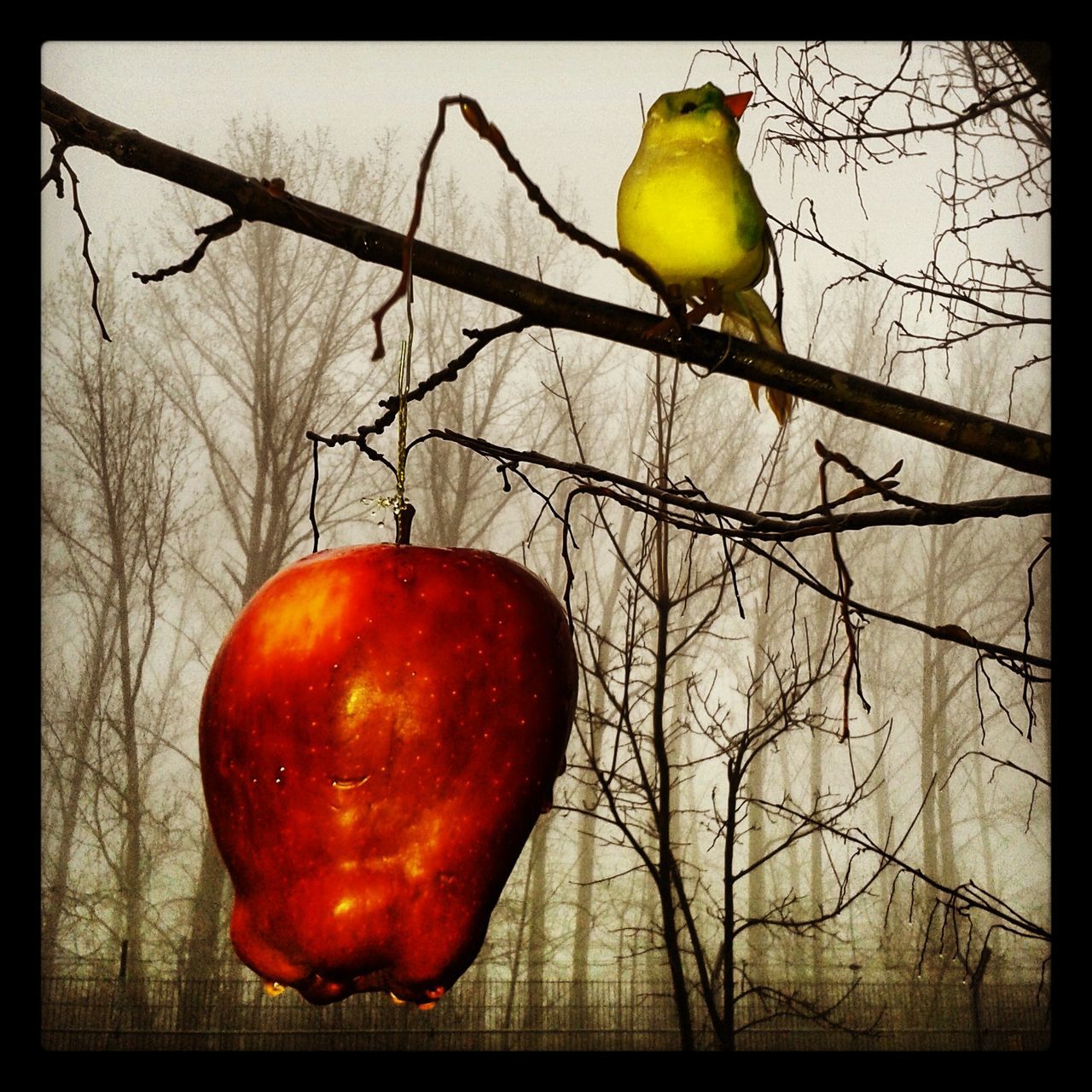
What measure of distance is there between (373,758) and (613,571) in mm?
1533

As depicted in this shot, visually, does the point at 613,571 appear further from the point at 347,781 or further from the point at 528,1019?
the point at 347,781

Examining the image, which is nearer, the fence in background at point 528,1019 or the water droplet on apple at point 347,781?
the water droplet on apple at point 347,781

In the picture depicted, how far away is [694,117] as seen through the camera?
527 millimetres

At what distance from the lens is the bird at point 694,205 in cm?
52

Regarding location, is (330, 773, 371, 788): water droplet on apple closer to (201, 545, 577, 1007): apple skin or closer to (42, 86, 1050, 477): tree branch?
(201, 545, 577, 1007): apple skin

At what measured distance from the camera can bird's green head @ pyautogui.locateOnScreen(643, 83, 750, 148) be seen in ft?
1.73

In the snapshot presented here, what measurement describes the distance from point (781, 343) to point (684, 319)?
131 millimetres

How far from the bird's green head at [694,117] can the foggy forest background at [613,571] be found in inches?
43.3

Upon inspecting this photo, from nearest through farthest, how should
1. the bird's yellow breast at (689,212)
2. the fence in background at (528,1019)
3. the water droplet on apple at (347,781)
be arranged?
1. the water droplet on apple at (347,781)
2. the bird's yellow breast at (689,212)
3. the fence in background at (528,1019)

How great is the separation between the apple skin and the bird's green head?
0.25 m

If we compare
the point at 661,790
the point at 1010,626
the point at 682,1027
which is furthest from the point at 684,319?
the point at 1010,626

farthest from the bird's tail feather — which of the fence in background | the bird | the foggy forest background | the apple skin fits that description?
the fence in background

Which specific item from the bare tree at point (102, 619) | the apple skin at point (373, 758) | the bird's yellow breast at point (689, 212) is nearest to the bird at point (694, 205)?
the bird's yellow breast at point (689, 212)

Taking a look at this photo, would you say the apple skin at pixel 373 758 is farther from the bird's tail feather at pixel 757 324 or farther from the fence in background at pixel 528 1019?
the fence in background at pixel 528 1019
